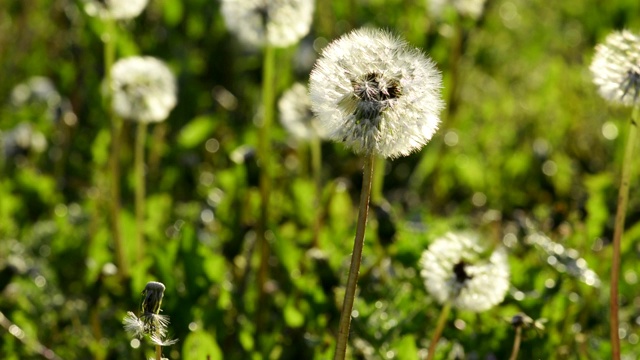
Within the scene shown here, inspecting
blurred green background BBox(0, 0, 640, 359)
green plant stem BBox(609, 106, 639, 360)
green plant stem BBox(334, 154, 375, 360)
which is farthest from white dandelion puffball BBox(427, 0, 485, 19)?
green plant stem BBox(334, 154, 375, 360)

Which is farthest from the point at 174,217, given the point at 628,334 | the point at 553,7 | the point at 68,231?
the point at 553,7

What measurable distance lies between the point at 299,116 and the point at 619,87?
59.0 inches

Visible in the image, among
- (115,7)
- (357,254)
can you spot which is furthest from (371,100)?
(115,7)

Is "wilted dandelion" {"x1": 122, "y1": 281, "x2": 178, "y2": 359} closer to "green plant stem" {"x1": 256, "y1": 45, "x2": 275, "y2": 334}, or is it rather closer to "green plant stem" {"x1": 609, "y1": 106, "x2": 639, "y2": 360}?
"green plant stem" {"x1": 609, "y1": 106, "x2": 639, "y2": 360}

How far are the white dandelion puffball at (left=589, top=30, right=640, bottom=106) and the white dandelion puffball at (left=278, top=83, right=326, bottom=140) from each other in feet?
4.33

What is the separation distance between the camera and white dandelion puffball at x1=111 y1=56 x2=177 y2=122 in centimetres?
268

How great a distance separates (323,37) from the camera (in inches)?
170

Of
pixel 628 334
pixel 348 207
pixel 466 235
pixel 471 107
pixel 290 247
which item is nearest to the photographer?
pixel 466 235

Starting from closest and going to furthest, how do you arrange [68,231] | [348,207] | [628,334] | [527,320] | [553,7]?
1. [527,320]
2. [628,334]
3. [68,231]
4. [348,207]
5. [553,7]

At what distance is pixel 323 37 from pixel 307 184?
1.39 m

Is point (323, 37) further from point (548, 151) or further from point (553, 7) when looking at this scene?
point (553, 7)

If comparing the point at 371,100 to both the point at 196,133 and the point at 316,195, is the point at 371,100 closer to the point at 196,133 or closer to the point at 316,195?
the point at 316,195

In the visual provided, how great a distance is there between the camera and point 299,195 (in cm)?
304

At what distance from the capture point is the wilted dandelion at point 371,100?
1448mm
